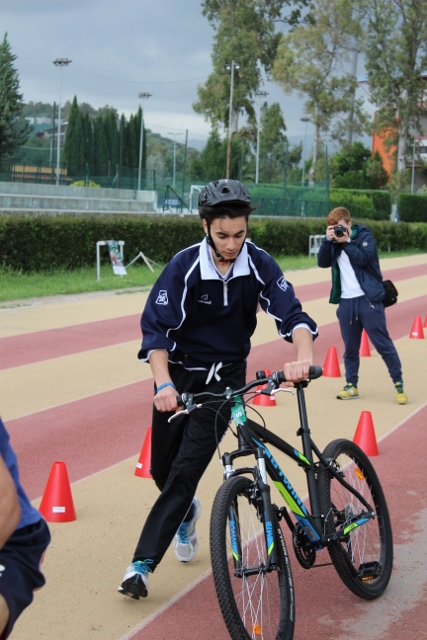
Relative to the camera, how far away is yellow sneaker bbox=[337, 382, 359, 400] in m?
10.0

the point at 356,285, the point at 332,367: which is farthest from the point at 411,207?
the point at 356,285

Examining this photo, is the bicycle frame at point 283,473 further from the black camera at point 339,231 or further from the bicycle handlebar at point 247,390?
the black camera at point 339,231

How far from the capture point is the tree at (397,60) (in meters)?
63.5

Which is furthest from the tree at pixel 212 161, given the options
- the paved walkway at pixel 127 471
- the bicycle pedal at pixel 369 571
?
the bicycle pedal at pixel 369 571

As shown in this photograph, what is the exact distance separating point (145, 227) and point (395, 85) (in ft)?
141

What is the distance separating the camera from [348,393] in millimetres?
10023

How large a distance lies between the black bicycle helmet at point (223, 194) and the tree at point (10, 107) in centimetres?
4872

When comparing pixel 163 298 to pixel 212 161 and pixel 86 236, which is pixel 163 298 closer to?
pixel 86 236

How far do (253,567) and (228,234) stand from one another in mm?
1374

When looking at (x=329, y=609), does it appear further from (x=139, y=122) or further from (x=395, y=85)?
(x=395, y=85)

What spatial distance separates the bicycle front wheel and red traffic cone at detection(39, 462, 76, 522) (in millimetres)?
2235

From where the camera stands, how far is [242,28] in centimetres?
7388

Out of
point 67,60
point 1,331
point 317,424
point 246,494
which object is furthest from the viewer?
point 67,60

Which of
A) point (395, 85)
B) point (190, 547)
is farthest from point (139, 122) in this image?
point (190, 547)
